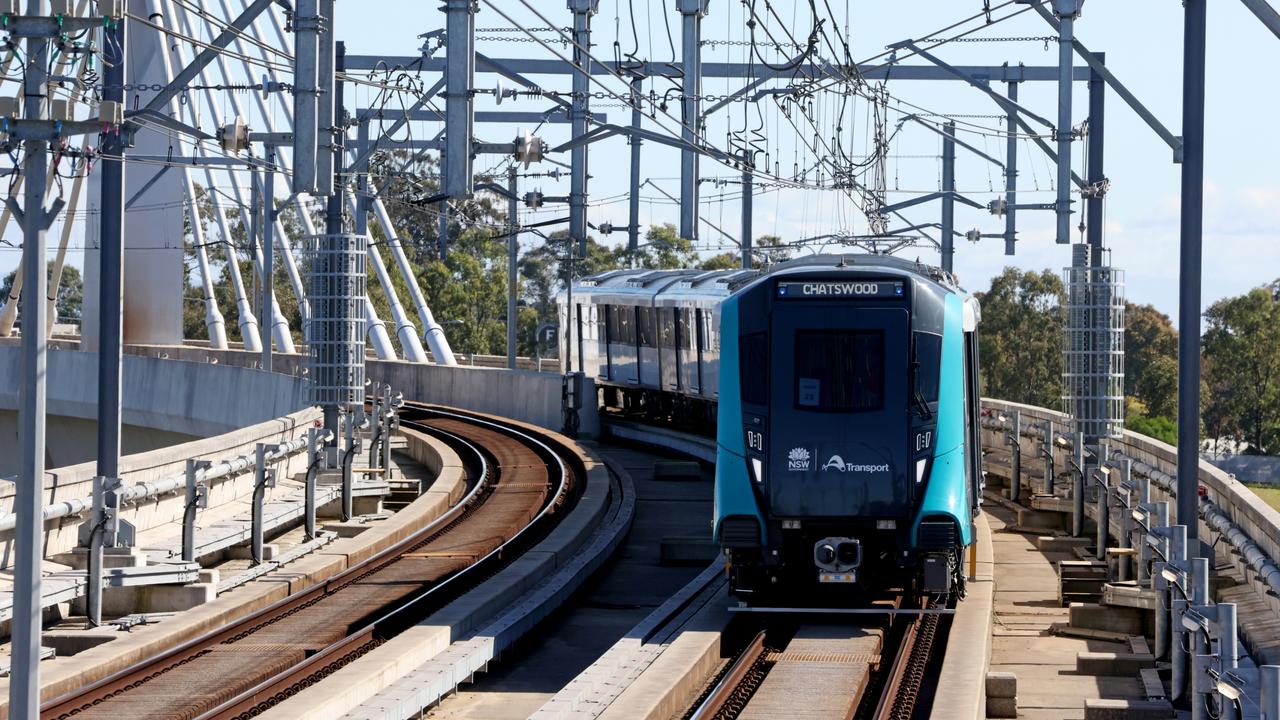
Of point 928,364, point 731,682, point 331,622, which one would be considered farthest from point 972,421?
point 331,622

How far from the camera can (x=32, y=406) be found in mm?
11195

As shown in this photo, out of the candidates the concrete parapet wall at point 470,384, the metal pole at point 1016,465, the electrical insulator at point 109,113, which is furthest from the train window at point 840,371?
the concrete parapet wall at point 470,384

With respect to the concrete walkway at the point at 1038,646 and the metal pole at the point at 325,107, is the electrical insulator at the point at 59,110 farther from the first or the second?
the metal pole at the point at 325,107

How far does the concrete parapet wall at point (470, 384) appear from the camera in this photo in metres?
43.4

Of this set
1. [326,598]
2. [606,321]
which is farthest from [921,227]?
[326,598]

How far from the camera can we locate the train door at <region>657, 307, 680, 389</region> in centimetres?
3747

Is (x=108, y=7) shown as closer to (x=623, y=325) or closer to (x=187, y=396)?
(x=623, y=325)

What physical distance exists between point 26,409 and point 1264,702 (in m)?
6.99

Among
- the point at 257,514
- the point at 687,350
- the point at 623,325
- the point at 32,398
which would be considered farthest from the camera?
the point at 623,325

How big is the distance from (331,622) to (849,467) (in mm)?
4791

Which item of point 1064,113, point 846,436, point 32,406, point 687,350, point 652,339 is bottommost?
point 846,436

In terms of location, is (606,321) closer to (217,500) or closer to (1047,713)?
(217,500)

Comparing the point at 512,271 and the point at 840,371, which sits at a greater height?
the point at 512,271

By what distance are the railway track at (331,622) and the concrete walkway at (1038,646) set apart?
538 centimetres
